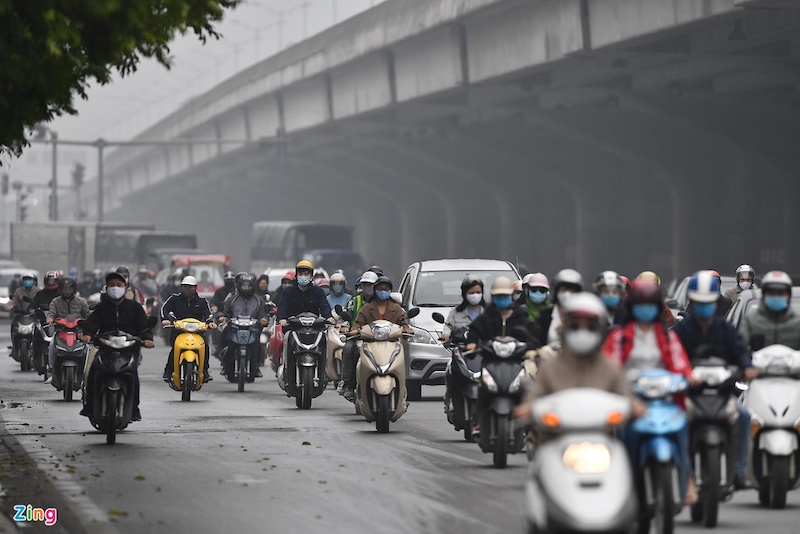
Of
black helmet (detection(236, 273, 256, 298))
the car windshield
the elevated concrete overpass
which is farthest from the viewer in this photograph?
the elevated concrete overpass

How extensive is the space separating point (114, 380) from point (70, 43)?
499cm

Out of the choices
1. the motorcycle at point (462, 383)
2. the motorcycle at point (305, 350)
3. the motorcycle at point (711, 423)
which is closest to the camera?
the motorcycle at point (711, 423)

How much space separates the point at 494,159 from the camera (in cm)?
6144

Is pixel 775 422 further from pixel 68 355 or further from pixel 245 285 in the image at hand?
pixel 245 285

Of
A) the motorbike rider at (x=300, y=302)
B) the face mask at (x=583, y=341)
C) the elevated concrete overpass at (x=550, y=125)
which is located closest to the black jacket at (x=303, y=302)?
the motorbike rider at (x=300, y=302)

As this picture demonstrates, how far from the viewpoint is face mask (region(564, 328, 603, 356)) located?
27.3 ft

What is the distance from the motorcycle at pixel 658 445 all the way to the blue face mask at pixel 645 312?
0.42 meters

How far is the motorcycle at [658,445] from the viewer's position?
902 centimetres

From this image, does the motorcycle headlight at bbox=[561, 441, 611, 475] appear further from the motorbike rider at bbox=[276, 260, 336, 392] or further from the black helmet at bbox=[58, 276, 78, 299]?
the black helmet at bbox=[58, 276, 78, 299]

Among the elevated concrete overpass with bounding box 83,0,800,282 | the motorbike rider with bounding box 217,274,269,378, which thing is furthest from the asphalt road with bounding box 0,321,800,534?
the elevated concrete overpass with bounding box 83,0,800,282

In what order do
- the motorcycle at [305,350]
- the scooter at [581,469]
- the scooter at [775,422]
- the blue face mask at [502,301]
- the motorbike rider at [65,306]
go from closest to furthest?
1. the scooter at [581,469]
2. the scooter at [775,422]
3. the blue face mask at [502,301]
4. the motorcycle at [305,350]
5. the motorbike rider at [65,306]

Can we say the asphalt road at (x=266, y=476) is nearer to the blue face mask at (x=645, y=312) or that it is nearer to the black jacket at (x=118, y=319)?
the black jacket at (x=118, y=319)

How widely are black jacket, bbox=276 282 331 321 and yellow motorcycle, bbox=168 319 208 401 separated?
1.22 m
